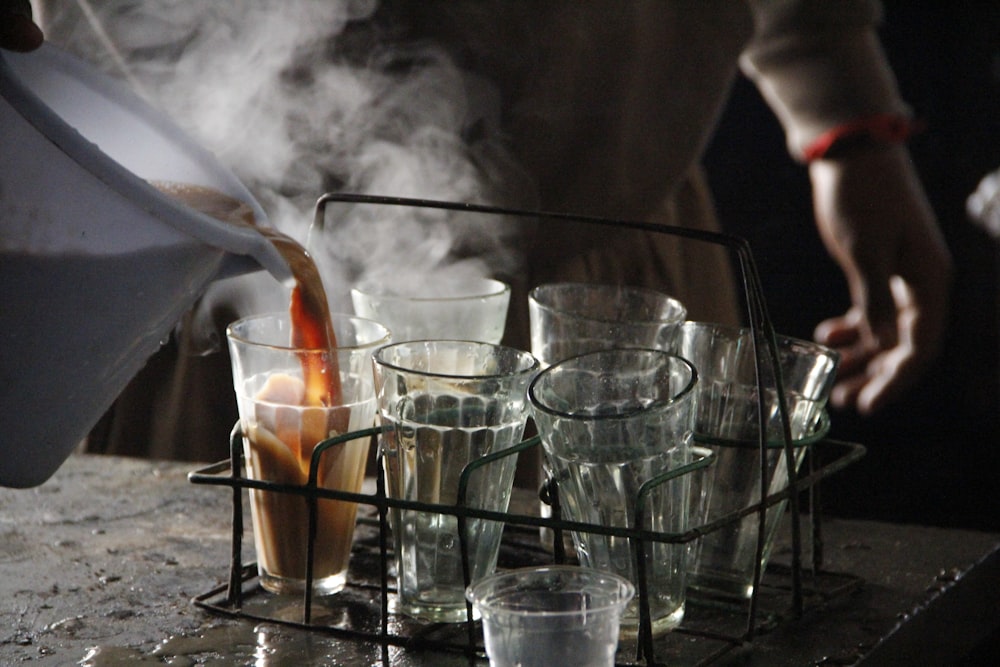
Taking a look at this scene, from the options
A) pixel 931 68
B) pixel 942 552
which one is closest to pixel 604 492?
pixel 942 552

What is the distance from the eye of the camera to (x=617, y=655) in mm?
845

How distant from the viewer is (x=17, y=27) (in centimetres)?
Result: 87

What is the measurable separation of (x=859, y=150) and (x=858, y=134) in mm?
28

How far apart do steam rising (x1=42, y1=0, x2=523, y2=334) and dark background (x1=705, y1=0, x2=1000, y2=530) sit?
3.11ft

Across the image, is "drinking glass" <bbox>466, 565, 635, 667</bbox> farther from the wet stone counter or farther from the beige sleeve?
the beige sleeve

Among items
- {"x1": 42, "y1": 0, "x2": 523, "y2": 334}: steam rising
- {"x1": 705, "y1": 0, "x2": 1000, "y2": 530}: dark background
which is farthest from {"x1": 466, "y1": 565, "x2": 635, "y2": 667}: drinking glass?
{"x1": 705, "y1": 0, "x2": 1000, "y2": 530}: dark background

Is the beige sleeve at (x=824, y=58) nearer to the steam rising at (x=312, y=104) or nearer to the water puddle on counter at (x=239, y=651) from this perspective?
the steam rising at (x=312, y=104)

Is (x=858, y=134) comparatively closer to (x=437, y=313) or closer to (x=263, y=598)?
(x=437, y=313)

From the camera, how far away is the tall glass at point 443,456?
88 centimetres

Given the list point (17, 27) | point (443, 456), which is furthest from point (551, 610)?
point (17, 27)

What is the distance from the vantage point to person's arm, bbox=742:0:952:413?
2.04 meters

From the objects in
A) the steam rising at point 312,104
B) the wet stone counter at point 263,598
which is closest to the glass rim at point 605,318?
the wet stone counter at point 263,598

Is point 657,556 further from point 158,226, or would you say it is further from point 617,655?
point 158,226

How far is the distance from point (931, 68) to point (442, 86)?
1274mm
